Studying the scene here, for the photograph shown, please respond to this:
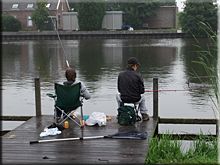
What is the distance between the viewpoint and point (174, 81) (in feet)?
73.1

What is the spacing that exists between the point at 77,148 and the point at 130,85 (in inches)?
77.9

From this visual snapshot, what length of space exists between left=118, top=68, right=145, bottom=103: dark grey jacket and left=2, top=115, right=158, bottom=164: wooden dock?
0.56 m

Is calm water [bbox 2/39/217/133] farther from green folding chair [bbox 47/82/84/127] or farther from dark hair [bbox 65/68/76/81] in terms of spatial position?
dark hair [bbox 65/68/76/81]

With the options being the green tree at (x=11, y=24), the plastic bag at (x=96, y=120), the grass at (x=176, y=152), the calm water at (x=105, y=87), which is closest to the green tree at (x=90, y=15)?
the green tree at (x=11, y=24)

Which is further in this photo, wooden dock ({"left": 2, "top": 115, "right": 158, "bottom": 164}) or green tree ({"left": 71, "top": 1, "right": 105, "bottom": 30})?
green tree ({"left": 71, "top": 1, "right": 105, "bottom": 30})

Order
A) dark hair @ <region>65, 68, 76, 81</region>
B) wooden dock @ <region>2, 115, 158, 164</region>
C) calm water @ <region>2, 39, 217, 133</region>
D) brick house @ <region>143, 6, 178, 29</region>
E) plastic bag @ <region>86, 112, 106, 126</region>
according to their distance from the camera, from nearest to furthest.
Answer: wooden dock @ <region>2, 115, 158, 164</region> < plastic bag @ <region>86, 112, 106, 126</region> < dark hair @ <region>65, 68, 76, 81</region> < calm water @ <region>2, 39, 217, 133</region> < brick house @ <region>143, 6, 178, 29</region>

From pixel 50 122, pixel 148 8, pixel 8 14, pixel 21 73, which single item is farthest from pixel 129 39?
pixel 50 122

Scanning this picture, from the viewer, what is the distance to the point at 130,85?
26.3ft

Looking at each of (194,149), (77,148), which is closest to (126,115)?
(194,149)

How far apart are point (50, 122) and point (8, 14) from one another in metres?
75.4

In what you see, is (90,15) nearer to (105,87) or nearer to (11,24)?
(11,24)

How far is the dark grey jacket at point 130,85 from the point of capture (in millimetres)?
8016

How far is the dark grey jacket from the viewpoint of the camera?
8.02 meters

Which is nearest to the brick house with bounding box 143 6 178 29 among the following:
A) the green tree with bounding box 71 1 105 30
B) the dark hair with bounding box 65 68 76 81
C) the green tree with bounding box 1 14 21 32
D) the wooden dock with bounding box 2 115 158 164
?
the green tree with bounding box 71 1 105 30
